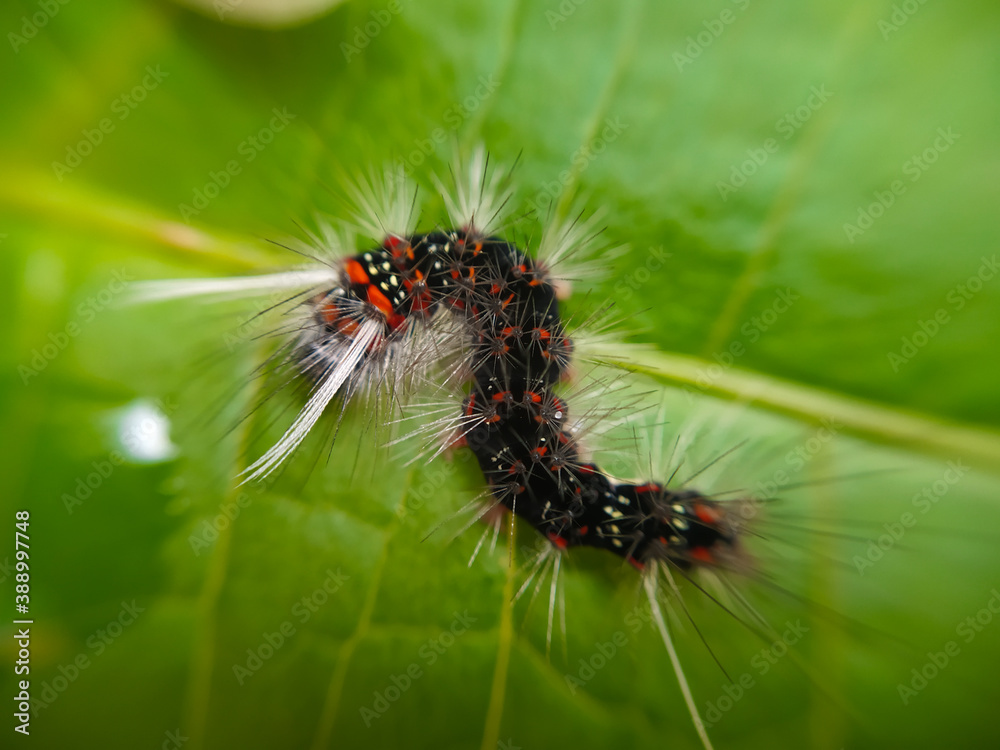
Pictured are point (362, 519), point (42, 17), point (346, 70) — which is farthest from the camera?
point (362, 519)

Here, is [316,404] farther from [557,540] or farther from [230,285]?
[557,540]

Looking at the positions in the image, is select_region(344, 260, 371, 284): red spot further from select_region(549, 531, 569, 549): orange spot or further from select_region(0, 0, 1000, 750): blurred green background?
select_region(549, 531, 569, 549): orange spot

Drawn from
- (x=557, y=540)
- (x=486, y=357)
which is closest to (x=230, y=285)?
(x=486, y=357)

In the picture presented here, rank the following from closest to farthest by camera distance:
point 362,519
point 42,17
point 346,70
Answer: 1. point 42,17
2. point 346,70
3. point 362,519

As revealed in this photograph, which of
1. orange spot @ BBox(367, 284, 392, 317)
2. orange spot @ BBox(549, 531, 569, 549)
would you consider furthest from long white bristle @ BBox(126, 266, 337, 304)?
orange spot @ BBox(549, 531, 569, 549)

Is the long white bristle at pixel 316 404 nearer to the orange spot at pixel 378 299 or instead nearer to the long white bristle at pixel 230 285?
the orange spot at pixel 378 299

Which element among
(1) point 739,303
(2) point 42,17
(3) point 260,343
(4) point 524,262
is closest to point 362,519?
(3) point 260,343

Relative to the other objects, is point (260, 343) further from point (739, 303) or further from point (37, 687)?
point (739, 303)
